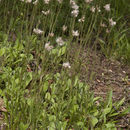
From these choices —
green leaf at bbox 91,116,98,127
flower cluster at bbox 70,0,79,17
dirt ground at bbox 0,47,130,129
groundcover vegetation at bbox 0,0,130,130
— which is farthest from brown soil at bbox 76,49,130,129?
flower cluster at bbox 70,0,79,17

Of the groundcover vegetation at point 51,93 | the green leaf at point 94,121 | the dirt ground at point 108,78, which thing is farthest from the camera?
Answer: the dirt ground at point 108,78

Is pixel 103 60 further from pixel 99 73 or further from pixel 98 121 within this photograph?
pixel 98 121

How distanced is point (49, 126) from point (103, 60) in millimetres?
1953

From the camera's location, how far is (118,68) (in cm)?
399

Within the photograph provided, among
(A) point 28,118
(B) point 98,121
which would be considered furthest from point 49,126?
(B) point 98,121

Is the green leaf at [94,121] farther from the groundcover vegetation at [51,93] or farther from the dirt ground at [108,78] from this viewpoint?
the dirt ground at [108,78]

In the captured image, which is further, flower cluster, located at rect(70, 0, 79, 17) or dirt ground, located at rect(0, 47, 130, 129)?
dirt ground, located at rect(0, 47, 130, 129)

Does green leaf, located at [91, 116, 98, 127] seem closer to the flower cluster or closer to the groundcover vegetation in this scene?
the groundcover vegetation

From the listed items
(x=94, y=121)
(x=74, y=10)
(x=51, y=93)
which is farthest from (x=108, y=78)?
(x=74, y=10)

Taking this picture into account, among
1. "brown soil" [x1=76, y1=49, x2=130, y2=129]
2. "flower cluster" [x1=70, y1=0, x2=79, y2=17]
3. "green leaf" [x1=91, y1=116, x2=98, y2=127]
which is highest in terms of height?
"flower cluster" [x1=70, y1=0, x2=79, y2=17]

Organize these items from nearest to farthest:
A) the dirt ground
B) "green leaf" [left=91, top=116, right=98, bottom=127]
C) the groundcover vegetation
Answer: the groundcover vegetation
"green leaf" [left=91, top=116, right=98, bottom=127]
the dirt ground

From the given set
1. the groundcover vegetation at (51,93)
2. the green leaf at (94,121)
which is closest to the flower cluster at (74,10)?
the groundcover vegetation at (51,93)

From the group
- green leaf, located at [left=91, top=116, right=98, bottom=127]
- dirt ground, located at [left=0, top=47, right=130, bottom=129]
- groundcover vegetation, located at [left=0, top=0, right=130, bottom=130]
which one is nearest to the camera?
groundcover vegetation, located at [left=0, top=0, right=130, bottom=130]

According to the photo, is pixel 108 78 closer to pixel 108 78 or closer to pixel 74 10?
pixel 108 78
